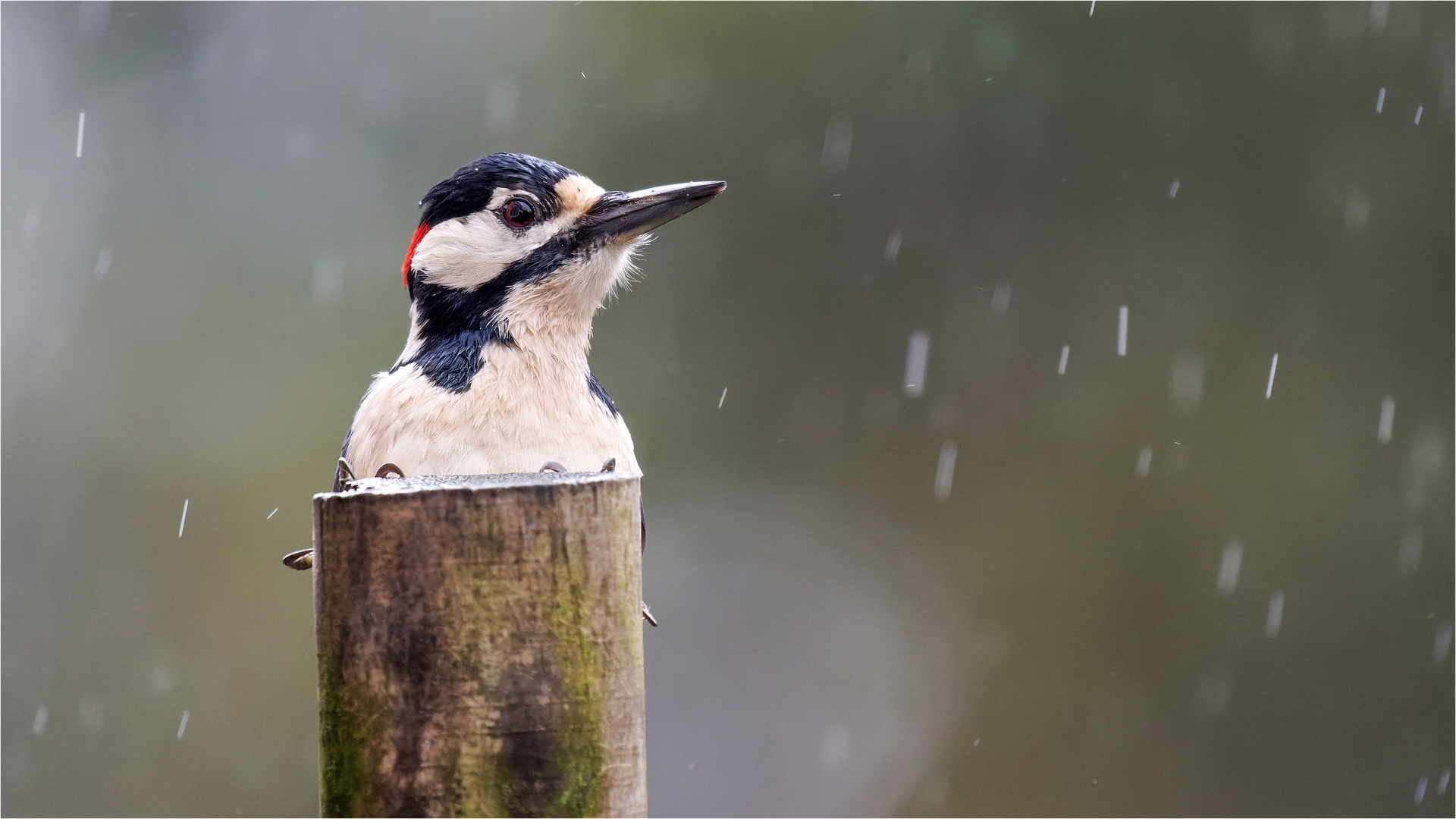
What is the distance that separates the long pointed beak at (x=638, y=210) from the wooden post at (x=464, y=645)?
1448 mm

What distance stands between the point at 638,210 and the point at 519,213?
0.27 m

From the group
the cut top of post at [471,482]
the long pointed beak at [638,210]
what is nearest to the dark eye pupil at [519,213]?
the long pointed beak at [638,210]

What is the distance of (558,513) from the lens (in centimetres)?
132

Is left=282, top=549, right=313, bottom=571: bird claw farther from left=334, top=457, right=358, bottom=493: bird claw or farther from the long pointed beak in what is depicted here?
the long pointed beak

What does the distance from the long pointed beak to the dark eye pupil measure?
13cm

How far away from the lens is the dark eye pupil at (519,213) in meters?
2.71

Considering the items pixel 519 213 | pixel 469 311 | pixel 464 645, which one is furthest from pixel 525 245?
pixel 464 645

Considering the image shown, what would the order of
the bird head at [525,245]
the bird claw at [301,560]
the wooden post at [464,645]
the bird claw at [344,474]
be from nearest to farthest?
the wooden post at [464,645] < the bird claw at [344,474] < the bird claw at [301,560] < the bird head at [525,245]

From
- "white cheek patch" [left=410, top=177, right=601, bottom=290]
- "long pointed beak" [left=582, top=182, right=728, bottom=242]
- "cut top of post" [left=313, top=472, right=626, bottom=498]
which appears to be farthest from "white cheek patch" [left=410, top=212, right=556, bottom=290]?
"cut top of post" [left=313, top=472, right=626, bottom=498]

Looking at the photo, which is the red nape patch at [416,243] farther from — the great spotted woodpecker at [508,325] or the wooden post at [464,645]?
the wooden post at [464,645]

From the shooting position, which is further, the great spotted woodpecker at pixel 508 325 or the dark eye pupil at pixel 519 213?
the dark eye pupil at pixel 519 213

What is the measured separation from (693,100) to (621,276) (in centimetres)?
557

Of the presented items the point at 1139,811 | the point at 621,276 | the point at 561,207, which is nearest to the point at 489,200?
the point at 561,207

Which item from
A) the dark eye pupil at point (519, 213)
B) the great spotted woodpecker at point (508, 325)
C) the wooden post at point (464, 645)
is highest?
the dark eye pupil at point (519, 213)
